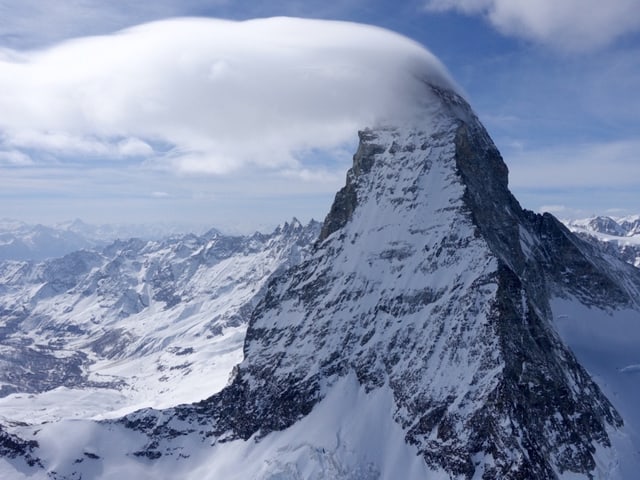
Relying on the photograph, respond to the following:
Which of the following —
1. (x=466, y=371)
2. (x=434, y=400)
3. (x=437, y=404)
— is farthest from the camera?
(x=434, y=400)

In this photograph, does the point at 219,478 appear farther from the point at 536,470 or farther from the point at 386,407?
the point at 536,470

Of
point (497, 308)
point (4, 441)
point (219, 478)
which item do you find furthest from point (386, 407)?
point (4, 441)

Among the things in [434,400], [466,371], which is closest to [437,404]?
[434,400]

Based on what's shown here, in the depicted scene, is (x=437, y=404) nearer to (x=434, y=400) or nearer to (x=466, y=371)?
(x=434, y=400)

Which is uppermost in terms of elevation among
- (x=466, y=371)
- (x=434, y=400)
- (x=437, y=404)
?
(x=466, y=371)

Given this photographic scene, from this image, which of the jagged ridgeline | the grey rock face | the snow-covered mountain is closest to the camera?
the grey rock face

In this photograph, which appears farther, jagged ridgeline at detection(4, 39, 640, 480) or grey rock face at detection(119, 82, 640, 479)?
jagged ridgeline at detection(4, 39, 640, 480)

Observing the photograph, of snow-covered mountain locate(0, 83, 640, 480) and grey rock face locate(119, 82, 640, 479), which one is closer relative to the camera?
grey rock face locate(119, 82, 640, 479)

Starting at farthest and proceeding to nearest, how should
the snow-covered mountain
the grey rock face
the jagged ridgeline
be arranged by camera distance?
the snow-covered mountain < the jagged ridgeline < the grey rock face

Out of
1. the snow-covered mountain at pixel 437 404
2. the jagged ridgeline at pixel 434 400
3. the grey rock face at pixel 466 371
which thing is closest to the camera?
the grey rock face at pixel 466 371

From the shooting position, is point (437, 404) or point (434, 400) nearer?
point (437, 404)

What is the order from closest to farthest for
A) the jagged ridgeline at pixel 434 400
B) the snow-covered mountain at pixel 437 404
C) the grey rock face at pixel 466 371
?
the grey rock face at pixel 466 371 → the jagged ridgeline at pixel 434 400 → the snow-covered mountain at pixel 437 404
